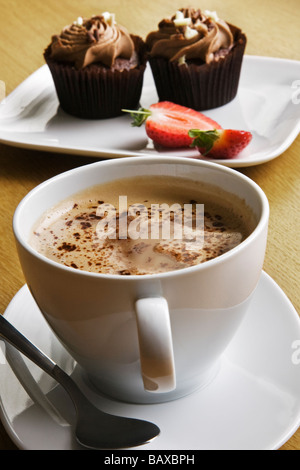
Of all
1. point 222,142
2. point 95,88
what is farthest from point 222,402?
point 95,88

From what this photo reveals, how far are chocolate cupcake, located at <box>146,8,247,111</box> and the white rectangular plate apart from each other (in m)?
0.05

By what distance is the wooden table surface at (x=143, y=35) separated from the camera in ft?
3.50

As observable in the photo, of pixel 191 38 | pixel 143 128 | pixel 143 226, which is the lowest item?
pixel 143 128

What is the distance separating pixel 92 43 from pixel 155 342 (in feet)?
3.92

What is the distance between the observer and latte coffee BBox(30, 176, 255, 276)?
0.78m

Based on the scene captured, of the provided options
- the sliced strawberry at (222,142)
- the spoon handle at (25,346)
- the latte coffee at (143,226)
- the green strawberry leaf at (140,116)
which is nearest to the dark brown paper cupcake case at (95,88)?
the green strawberry leaf at (140,116)

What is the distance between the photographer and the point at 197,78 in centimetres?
169

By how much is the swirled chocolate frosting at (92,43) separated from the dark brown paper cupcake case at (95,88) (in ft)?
0.07

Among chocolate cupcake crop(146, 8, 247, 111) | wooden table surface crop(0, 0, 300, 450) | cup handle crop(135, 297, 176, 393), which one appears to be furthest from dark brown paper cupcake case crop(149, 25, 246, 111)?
cup handle crop(135, 297, 176, 393)

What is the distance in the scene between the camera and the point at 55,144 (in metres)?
1.42

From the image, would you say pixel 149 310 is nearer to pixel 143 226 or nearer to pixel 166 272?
pixel 166 272

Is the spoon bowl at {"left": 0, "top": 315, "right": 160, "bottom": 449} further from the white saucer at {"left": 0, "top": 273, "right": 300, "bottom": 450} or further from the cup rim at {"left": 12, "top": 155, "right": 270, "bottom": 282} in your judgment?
the cup rim at {"left": 12, "top": 155, "right": 270, "bottom": 282}

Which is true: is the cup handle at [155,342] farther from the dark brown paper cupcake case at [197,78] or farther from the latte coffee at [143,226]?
the dark brown paper cupcake case at [197,78]

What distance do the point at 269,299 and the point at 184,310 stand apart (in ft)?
0.82
